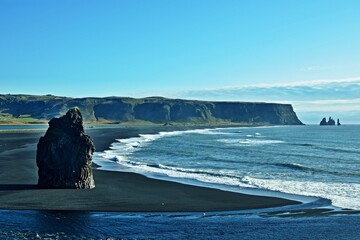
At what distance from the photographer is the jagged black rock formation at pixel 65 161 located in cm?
3294

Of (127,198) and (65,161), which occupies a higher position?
(65,161)

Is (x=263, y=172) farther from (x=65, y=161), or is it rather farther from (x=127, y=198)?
(x=65, y=161)

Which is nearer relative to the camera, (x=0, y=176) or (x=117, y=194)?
(x=117, y=194)

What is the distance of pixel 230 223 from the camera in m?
23.8

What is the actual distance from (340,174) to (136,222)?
27.8 m

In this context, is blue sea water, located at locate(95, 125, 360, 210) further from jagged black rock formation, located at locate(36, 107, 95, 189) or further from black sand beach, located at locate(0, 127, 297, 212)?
jagged black rock formation, located at locate(36, 107, 95, 189)

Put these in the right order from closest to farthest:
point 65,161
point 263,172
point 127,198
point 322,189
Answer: point 127,198, point 65,161, point 322,189, point 263,172

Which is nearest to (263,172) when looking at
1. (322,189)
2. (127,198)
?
(322,189)

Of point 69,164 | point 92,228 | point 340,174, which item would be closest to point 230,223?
point 92,228

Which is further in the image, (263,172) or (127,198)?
(263,172)

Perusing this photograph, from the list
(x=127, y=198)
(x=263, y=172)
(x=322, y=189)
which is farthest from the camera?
(x=263, y=172)

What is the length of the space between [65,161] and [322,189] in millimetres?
20489

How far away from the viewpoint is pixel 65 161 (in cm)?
3284

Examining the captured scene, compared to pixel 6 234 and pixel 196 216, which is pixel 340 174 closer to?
pixel 196 216
